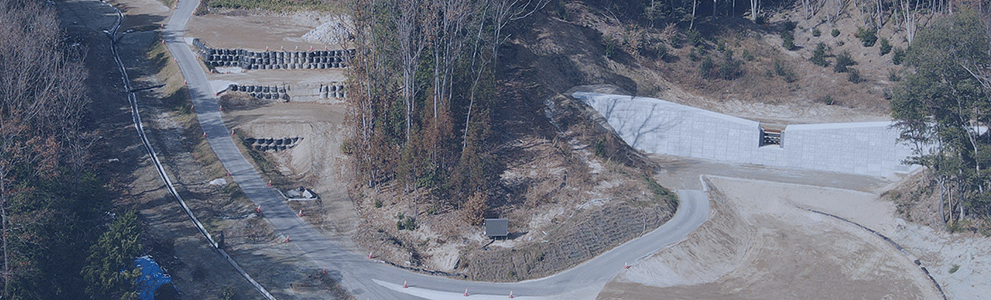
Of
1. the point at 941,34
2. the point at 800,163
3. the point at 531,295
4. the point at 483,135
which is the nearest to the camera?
the point at 531,295

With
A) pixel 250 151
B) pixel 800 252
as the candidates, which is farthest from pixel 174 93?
pixel 800 252

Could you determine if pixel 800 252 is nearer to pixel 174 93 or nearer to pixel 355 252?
pixel 355 252

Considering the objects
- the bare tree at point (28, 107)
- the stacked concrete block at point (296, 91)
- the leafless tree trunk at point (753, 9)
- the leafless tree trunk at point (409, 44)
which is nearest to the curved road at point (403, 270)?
the stacked concrete block at point (296, 91)

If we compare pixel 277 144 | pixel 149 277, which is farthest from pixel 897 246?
pixel 149 277

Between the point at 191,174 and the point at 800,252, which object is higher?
the point at 191,174

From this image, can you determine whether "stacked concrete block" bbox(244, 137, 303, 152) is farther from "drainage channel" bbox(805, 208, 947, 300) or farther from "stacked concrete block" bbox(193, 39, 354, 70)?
"drainage channel" bbox(805, 208, 947, 300)

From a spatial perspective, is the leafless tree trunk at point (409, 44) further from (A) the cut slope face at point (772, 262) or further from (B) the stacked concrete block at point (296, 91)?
(A) the cut slope face at point (772, 262)

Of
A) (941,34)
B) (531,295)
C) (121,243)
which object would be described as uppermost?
(941,34)
